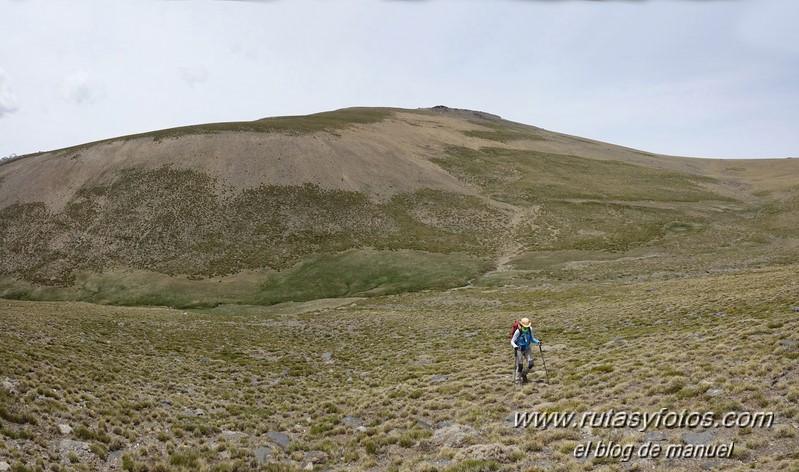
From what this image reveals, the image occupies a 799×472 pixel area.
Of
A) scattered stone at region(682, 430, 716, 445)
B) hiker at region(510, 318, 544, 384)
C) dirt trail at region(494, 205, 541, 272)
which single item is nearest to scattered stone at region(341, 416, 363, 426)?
hiker at region(510, 318, 544, 384)

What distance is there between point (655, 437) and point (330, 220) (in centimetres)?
7054

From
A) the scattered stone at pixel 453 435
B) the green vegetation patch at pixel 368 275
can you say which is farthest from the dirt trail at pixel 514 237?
the scattered stone at pixel 453 435

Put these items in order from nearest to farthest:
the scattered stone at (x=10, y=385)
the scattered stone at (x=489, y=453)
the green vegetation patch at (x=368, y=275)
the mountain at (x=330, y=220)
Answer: the scattered stone at (x=489, y=453) < the scattered stone at (x=10, y=385) < the green vegetation patch at (x=368, y=275) < the mountain at (x=330, y=220)

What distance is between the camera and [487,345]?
28.5m

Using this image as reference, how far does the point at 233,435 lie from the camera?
17.6 m

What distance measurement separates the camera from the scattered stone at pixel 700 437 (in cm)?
1218

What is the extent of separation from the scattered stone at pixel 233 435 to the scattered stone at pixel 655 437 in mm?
14758

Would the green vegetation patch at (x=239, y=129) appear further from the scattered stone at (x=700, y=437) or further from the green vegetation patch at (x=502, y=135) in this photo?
the scattered stone at (x=700, y=437)

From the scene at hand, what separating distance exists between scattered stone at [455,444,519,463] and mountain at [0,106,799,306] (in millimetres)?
43272

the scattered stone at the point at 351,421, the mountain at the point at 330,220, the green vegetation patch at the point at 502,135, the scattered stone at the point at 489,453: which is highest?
the green vegetation patch at the point at 502,135

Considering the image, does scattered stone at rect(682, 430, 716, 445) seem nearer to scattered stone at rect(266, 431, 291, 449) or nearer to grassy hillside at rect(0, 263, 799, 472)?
grassy hillside at rect(0, 263, 799, 472)

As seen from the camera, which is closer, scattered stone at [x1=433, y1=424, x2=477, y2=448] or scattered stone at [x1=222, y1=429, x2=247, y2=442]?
scattered stone at [x1=433, y1=424, x2=477, y2=448]

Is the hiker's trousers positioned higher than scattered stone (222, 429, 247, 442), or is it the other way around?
the hiker's trousers

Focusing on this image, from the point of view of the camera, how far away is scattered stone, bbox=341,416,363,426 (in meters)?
18.6
